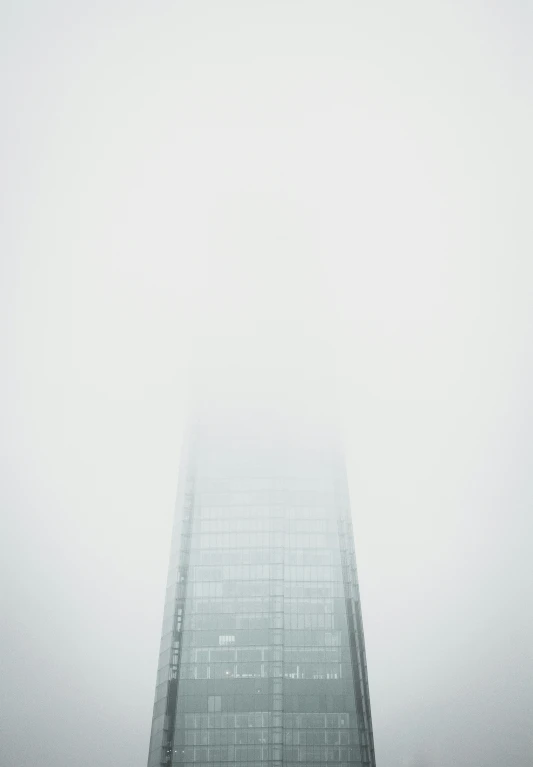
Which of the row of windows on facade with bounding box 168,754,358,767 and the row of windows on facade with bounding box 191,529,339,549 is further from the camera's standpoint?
the row of windows on facade with bounding box 191,529,339,549

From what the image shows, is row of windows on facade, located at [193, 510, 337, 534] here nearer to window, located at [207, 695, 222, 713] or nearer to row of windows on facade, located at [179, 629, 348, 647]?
row of windows on facade, located at [179, 629, 348, 647]

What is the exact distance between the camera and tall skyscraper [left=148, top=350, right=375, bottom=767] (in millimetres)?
17703

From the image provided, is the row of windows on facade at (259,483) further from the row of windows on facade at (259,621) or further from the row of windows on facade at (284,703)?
the row of windows on facade at (284,703)

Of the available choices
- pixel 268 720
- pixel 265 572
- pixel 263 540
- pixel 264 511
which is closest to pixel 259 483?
pixel 264 511

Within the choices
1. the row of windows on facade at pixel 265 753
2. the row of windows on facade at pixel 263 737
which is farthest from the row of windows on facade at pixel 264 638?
the row of windows on facade at pixel 265 753

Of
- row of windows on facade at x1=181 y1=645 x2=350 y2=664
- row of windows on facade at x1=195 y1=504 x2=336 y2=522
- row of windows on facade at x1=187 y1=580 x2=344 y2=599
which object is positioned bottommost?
row of windows on facade at x1=181 y1=645 x2=350 y2=664

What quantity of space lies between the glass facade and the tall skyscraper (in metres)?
0.03

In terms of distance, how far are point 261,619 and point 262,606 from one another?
358mm

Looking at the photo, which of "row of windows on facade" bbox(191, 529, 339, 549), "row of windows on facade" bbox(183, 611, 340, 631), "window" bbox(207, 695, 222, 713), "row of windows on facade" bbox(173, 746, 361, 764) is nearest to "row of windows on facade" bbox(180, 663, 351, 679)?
"window" bbox(207, 695, 222, 713)

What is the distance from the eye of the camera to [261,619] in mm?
18891

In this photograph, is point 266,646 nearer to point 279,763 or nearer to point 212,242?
point 279,763

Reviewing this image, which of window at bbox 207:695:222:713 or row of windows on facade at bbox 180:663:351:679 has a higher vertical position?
row of windows on facade at bbox 180:663:351:679

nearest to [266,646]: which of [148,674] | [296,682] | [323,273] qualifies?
[296,682]

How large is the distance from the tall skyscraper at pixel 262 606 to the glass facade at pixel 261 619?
3 centimetres
